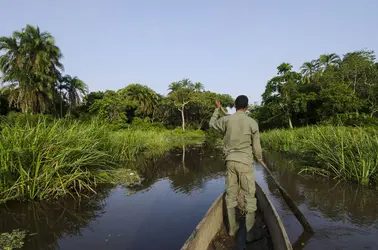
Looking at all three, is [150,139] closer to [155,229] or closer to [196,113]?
[155,229]

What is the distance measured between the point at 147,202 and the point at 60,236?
2281 mm

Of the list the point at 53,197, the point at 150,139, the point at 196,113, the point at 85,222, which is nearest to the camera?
the point at 85,222

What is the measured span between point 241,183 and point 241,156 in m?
0.44

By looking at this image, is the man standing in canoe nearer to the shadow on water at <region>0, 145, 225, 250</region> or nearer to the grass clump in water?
the shadow on water at <region>0, 145, 225, 250</region>

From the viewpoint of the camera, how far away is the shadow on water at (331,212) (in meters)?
4.10

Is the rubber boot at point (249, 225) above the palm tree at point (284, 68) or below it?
below

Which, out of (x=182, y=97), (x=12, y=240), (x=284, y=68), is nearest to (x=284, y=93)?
(x=284, y=68)

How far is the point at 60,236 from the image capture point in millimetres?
4406

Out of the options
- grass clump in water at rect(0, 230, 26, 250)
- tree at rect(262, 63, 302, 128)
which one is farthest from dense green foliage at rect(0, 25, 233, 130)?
grass clump in water at rect(0, 230, 26, 250)

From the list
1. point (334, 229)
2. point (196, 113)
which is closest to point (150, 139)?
point (334, 229)

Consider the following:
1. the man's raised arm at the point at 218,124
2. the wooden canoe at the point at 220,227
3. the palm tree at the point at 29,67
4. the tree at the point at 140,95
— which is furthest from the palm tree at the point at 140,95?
the wooden canoe at the point at 220,227

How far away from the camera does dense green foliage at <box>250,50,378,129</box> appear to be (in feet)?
66.0

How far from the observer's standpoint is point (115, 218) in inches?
205

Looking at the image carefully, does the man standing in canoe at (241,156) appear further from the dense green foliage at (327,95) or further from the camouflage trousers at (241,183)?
the dense green foliage at (327,95)
